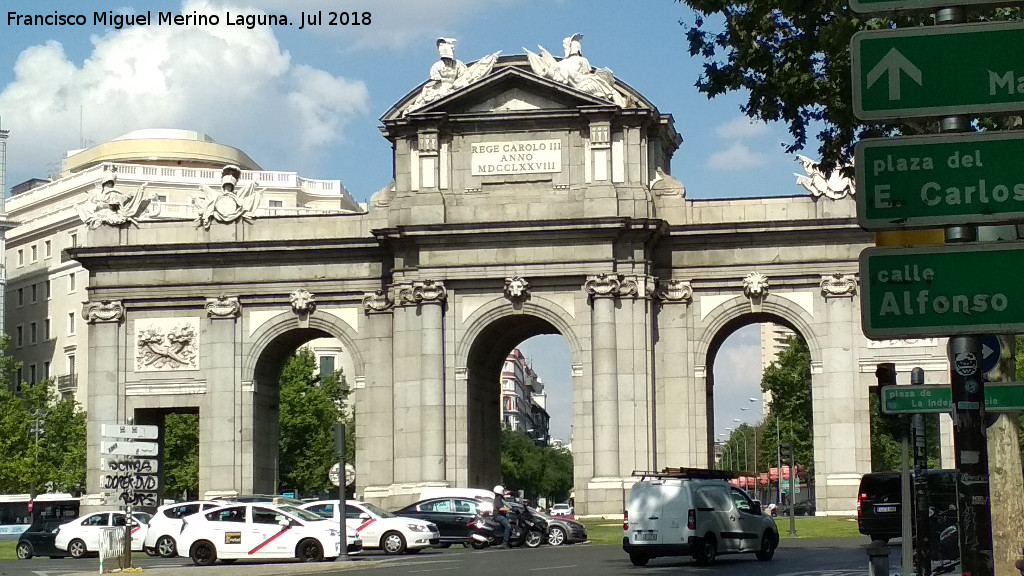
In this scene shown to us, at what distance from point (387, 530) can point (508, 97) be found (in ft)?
70.6

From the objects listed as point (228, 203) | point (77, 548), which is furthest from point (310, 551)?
point (228, 203)

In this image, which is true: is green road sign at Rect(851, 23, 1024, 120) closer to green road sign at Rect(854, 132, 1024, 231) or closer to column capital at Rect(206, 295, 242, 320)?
green road sign at Rect(854, 132, 1024, 231)

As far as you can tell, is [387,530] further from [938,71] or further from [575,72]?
[938,71]

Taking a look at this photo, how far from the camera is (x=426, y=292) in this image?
6425 centimetres

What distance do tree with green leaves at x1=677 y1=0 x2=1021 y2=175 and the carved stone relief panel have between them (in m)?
40.6

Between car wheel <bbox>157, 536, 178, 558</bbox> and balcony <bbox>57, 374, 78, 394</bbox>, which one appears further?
balcony <bbox>57, 374, 78, 394</bbox>

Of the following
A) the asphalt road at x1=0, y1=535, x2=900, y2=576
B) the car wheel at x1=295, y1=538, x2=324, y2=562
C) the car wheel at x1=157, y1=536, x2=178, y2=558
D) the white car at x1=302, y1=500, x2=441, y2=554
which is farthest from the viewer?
the car wheel at x1=157, y1=536, x2=178, y2=558

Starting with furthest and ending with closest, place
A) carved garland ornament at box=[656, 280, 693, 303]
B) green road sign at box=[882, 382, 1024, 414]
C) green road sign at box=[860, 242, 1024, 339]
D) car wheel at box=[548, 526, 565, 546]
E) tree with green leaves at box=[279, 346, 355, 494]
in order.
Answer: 1. tree with green leaves at box=[279, 346, 355, 494]
2. carved garland ornament at box=[656, 280, 693, 303]
3. car wheel at box=[548, 526, 565, 546]
4. green road sign at box=[882, 382, 1024, 414]
5. green road sign at box=[860, 242, 1024, 339]

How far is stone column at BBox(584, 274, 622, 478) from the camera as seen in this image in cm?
6291

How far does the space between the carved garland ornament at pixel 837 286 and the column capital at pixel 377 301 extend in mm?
16588

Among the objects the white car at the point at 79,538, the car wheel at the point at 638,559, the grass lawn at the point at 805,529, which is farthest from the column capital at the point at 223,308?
the car wheel at the point at 638,559

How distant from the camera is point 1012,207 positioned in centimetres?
1253

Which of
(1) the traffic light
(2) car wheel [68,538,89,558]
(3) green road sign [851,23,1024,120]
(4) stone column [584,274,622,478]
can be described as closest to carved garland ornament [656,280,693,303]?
(4) stone column [584,274,622,478]

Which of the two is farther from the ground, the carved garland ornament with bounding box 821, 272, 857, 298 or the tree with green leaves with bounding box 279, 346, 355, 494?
the carved garland ornament with bounding box 821, 272, 857, 298
